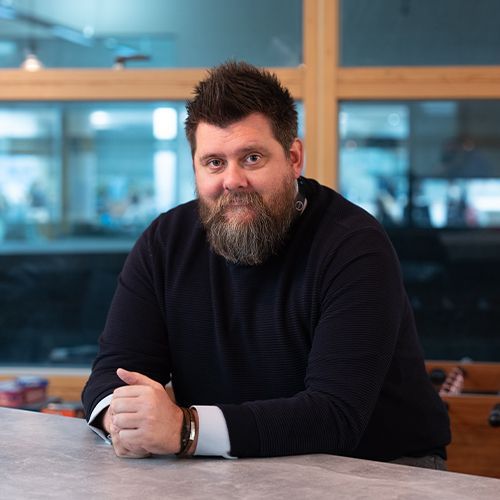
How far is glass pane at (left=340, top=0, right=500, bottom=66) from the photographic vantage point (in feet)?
11.7

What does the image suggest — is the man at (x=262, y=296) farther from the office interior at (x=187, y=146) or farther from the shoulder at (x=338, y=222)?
the office interior at (x=187, y=146)

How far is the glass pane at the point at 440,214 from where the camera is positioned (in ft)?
12.1

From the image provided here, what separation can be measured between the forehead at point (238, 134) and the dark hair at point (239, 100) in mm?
10

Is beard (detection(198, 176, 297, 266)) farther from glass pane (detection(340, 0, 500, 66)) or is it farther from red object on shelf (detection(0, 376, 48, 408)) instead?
glass pane (detection(340, 0, 500, 66))

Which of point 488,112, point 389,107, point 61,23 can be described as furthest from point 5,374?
point 488,112

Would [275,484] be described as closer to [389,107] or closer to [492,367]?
[492,367]

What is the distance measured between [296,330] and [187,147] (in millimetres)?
2001

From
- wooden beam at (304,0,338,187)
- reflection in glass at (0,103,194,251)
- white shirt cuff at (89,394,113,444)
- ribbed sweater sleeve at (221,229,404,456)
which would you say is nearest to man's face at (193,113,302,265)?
ribbed sweater sleeve at (221,229,404,456)

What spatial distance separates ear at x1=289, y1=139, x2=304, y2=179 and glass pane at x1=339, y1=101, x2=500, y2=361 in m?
1.62

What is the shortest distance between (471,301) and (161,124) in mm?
1430

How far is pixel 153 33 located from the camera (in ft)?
12.1

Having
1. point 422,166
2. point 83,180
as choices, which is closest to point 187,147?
point 83,180

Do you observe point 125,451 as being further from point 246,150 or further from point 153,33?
point 153,33

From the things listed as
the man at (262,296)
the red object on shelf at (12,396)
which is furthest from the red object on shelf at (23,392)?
the man at (262,296)
